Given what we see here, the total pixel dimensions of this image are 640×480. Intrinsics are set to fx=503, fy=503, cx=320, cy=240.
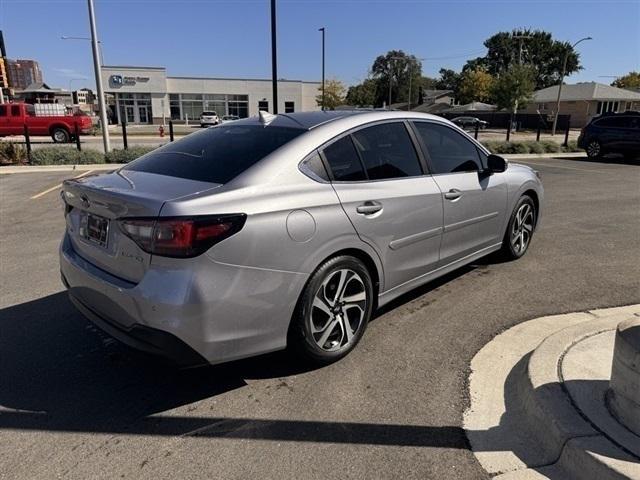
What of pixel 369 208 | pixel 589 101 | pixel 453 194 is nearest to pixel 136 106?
pixel 589 101

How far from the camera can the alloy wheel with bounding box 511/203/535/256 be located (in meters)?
5.43

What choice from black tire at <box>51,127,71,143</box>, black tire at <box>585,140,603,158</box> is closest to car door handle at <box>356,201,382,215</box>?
black tire at <box>585,140,603,158</box>

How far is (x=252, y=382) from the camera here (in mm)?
3268

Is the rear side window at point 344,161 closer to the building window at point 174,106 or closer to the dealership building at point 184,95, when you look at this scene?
the dealership building at point 184,95

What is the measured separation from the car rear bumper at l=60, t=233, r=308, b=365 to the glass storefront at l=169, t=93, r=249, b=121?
2389 inches

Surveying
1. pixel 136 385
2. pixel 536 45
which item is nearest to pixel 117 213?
pixel 136 385

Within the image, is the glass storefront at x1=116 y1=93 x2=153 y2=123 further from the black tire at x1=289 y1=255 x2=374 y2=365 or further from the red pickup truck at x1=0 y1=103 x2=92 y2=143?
the black tire at x1=289 y1=255 x2=374 y2=365

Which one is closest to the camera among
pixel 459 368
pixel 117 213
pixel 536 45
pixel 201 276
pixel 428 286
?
pixel 201 276

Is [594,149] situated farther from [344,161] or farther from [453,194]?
[344,161]

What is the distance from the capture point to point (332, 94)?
61750 millimetres

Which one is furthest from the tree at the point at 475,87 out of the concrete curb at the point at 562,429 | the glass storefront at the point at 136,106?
→ the concrete curb at the point at 562,429

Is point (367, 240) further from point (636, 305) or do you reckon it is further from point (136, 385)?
point (636, 305)

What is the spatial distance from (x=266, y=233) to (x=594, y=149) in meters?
21.1

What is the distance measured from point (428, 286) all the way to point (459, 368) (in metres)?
1.56
